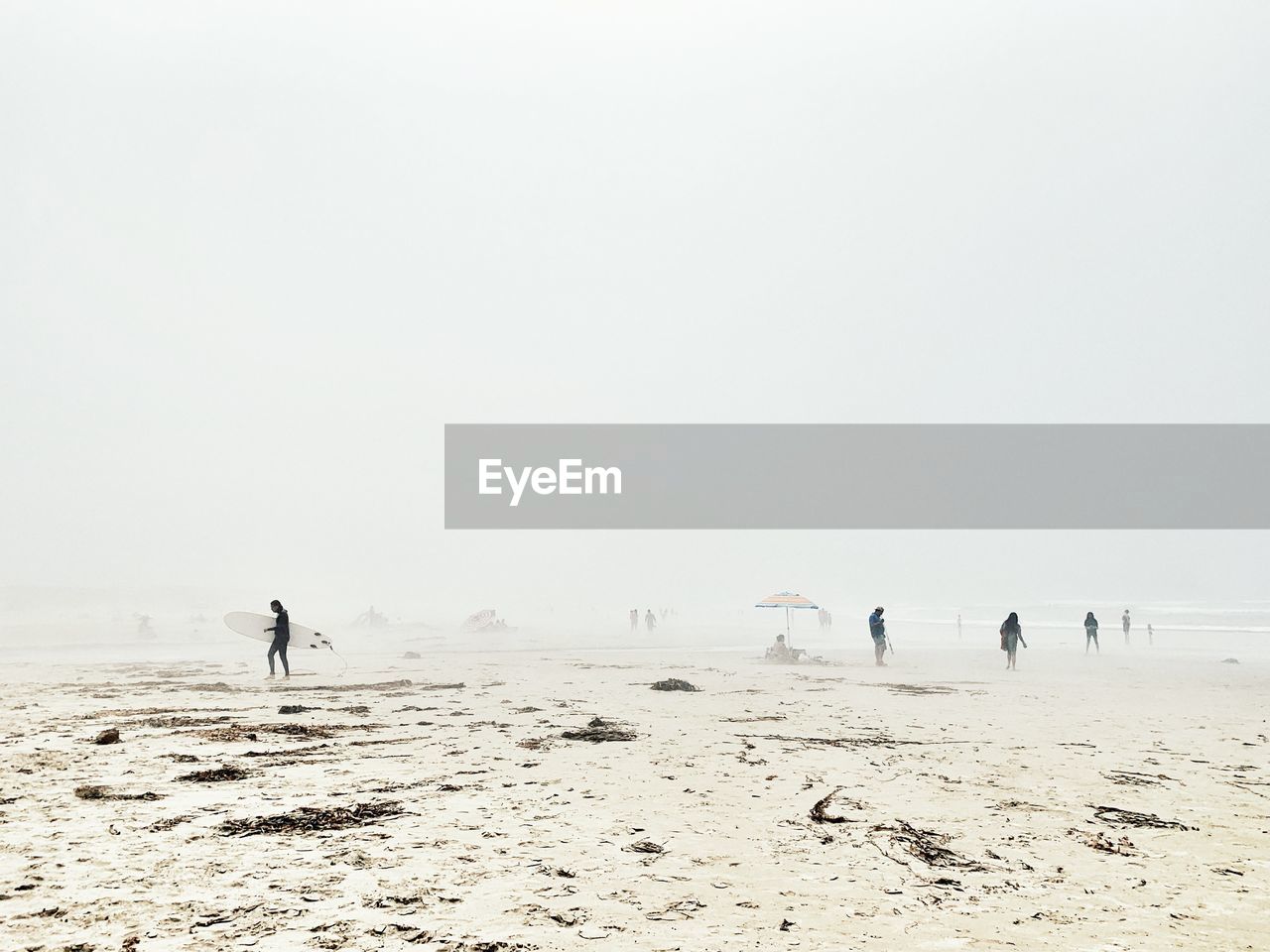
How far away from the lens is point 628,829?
6672 millimetres

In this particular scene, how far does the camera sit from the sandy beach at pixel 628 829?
15.1 ft

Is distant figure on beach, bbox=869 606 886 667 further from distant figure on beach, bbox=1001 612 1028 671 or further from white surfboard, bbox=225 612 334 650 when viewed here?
white surfboard, bbox=225 612 334 650

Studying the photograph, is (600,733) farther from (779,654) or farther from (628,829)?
(779,654)

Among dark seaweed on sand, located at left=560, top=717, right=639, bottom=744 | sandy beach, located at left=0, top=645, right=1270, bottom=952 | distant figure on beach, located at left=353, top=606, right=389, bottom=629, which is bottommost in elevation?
distant figure on beach, located at left=353, top=606, right=389, bottom=629

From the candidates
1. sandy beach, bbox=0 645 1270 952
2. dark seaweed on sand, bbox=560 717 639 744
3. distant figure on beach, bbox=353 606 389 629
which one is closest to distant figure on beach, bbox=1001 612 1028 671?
sandy beach, bbox=0 645 1270 952

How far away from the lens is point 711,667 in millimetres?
26234

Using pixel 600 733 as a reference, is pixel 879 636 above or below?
below

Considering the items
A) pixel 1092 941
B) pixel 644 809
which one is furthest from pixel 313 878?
pixel 1092 941

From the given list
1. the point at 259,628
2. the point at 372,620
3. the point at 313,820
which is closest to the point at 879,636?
the point at 259,628

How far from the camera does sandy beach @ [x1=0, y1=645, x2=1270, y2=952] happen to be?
4.61 meters

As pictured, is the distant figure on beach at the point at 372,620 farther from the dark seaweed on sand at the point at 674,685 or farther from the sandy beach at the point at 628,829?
the sandy beach at the point at 628,829

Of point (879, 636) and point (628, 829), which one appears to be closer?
point (628, 829)

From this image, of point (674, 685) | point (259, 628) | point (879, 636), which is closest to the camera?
point (674, 685)

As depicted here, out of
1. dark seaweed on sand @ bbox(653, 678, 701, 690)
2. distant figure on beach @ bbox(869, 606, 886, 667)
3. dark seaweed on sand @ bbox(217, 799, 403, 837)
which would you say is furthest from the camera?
distant figure on beach @ bbox(869, 606, 886, 667)
